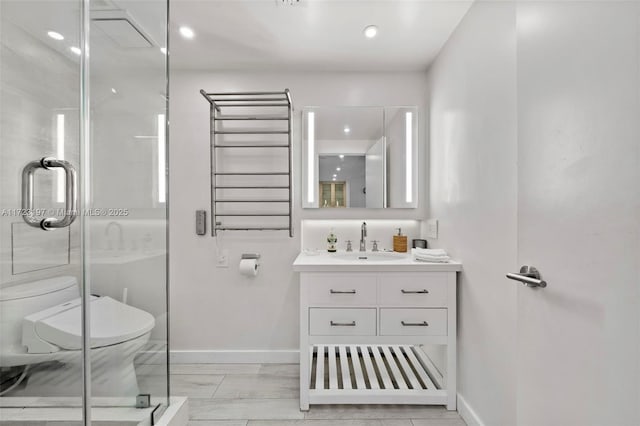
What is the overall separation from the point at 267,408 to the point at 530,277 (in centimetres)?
168

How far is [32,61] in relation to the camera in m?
0.97

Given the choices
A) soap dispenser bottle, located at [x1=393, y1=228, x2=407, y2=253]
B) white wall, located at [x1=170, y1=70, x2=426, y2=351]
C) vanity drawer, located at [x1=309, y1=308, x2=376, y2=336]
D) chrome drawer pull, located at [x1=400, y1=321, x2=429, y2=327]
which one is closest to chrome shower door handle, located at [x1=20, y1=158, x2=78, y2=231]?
vanity drawer, located at [x1=309, y1=308, x2=376, y2=336]

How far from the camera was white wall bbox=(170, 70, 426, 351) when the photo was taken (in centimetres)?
244

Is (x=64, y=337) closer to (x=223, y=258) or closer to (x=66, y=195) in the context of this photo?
(x=66, y=195)

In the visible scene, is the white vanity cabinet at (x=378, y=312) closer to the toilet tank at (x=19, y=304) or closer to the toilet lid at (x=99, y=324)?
the toilet lid at (x=99, y=324)

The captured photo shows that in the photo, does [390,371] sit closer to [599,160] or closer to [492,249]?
[492,249]

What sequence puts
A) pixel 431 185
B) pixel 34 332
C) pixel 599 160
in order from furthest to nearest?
pixel 431 185 < pixel 34 332 < pixel 599 160

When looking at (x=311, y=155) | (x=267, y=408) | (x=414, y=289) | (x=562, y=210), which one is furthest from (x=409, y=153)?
(x=267, y=408)

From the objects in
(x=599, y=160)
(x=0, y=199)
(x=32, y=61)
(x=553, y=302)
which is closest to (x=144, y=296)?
(x=0, y=199)

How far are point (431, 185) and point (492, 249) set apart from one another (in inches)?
39.2

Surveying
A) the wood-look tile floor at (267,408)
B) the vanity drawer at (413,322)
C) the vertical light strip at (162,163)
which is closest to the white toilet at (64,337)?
the wood-look tile floor at (267,408)

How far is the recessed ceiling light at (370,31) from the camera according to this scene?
1899mm

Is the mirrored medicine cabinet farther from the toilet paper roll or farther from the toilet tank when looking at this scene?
the toilet tank

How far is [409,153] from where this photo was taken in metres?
2.45
